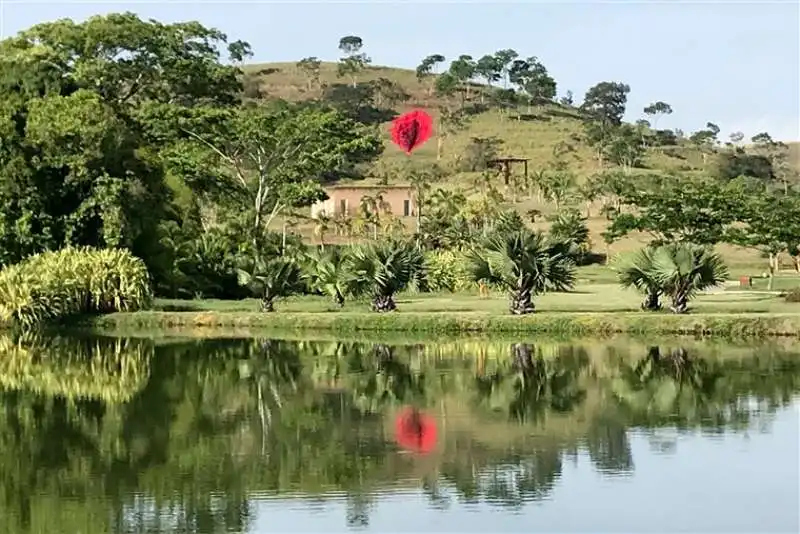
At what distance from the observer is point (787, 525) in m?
9.34

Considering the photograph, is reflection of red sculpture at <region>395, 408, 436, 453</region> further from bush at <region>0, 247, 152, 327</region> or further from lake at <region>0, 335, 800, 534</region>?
bush at <region>0, 247, 152, 327</region>

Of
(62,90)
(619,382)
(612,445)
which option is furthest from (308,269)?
(612,445)

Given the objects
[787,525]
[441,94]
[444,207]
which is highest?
[441,94]

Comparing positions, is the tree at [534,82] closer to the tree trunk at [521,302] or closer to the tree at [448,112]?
the tree at [448,112]

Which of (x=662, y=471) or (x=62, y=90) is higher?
(x=62, y=90)

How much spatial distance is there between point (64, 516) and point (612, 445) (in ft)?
17.2

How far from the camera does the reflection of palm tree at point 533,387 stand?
15.5 m

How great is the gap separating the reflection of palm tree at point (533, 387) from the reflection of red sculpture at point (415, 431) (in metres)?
1.01

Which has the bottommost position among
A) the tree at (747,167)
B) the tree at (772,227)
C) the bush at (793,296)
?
the bush at (793,296)

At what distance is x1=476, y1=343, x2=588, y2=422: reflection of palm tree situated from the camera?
15.5m

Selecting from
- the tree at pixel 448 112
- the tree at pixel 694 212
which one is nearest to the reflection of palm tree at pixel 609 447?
the tree at pixel 694 212

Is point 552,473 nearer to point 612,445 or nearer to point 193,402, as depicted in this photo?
point 612,445

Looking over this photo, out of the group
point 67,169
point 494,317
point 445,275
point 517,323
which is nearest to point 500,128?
point 445,275

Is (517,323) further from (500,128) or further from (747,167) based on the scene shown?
(500,128)
